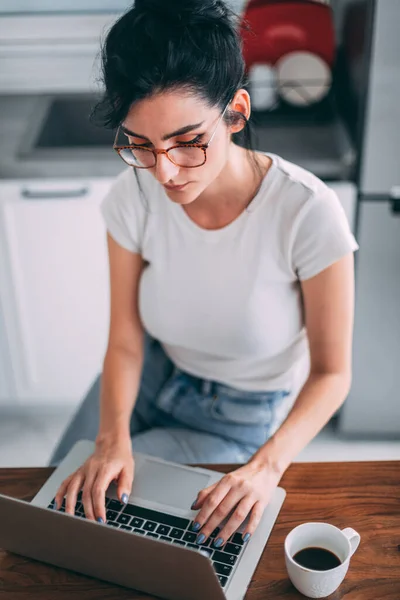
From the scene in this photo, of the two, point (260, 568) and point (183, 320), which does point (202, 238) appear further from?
point (260, 568)

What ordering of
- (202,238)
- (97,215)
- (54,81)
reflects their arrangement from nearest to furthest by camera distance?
1. (202,238)
2. (97,215)
3. (54,81)

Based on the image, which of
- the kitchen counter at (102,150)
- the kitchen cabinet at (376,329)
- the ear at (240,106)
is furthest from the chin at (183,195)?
the kitchen cabinet at (376,329)

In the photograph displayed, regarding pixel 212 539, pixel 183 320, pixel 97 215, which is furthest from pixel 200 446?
pixel 97 215

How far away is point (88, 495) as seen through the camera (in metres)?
0.92

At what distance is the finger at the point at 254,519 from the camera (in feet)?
2.76

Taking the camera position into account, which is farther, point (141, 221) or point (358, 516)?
point (141, 221)

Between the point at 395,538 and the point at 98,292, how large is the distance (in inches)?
50.0

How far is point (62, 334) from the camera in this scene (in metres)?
2.02

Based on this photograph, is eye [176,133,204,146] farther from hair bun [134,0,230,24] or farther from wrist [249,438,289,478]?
wrist [249,438,289,478]

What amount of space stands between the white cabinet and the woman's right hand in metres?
0.95

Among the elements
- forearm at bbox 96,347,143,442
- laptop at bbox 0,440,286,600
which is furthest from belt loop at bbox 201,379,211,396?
laptop at bbox 0,440,286,600

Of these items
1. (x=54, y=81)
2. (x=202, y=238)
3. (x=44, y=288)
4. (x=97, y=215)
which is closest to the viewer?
(x=202, y=238)

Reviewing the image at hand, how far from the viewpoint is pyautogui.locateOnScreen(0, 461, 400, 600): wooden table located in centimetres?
79

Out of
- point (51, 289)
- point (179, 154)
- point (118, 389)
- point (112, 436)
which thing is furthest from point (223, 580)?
point (51, 289)
